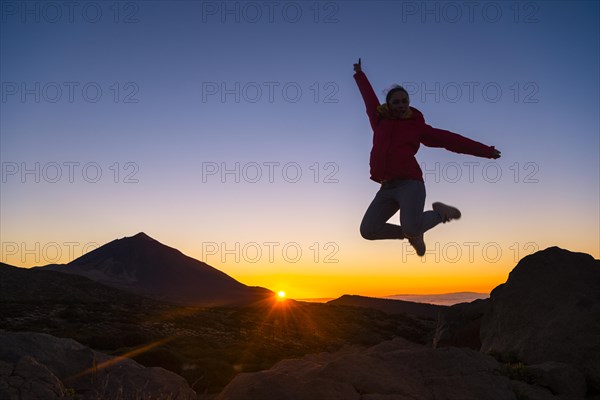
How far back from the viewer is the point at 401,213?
7.55 metres

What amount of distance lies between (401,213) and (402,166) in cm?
71

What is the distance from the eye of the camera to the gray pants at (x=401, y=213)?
7.54 meters

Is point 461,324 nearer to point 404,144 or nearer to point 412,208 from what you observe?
point 412,208

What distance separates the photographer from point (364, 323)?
64.4 metres

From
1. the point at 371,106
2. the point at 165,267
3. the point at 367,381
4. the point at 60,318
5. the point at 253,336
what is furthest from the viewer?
the point at 165,267

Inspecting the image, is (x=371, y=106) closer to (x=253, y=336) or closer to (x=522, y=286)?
(x=522, y=286)

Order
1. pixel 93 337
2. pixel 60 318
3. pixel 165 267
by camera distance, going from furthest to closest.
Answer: pixel 165 267 < pixel 60 318 < pixel 93 337

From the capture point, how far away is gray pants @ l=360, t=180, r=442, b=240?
7.54 meters

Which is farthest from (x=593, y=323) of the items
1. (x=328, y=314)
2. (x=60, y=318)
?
(x=328, y=314)

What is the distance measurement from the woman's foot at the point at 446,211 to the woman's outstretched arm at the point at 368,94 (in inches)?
64.0

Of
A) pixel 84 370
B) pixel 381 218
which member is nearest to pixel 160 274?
pixel 84 370

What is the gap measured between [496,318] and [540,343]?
2008 millimetres

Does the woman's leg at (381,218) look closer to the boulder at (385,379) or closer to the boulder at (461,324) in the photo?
the boulder at (385,379)

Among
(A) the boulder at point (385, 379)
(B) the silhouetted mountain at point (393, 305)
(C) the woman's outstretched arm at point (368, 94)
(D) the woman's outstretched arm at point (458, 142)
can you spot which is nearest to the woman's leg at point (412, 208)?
(D) the woman's outstretched arm at point (458, 142)
